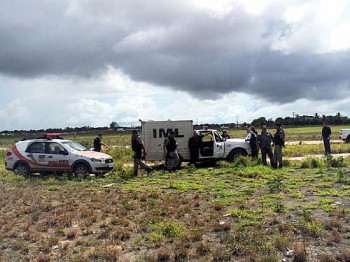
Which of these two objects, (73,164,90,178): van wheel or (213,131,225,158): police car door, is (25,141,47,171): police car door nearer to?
(73,164,90,178): van wheel

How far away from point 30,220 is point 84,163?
7517 millimetres

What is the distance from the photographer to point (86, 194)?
37.5 feet

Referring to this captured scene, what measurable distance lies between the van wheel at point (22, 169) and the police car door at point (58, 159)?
97 cm

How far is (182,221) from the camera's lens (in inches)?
313

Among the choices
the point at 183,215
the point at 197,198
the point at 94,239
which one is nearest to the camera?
the point at 94,239

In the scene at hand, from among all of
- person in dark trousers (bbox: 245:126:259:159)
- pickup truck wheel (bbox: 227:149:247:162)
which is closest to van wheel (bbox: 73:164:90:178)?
pickup truck wheel (bbox: 227:149:247:162)

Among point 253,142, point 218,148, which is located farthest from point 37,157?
point 253,142

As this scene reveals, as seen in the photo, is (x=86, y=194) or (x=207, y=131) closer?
(x=86, y=194)

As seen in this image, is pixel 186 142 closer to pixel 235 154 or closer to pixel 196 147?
pixel 196 147

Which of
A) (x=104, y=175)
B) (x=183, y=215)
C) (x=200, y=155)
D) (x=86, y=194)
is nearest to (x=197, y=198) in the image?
(x=183, y=215)

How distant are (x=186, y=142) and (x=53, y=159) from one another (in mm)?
6086

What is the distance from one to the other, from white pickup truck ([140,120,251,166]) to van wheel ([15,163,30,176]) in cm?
548

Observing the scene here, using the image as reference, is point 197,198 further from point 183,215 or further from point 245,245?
point 245,245

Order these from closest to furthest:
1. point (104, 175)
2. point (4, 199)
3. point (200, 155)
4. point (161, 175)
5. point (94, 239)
A: point (94, 239) < point (4, 199) < point (161, 175) < point (104, 175) < point (200, 155)
